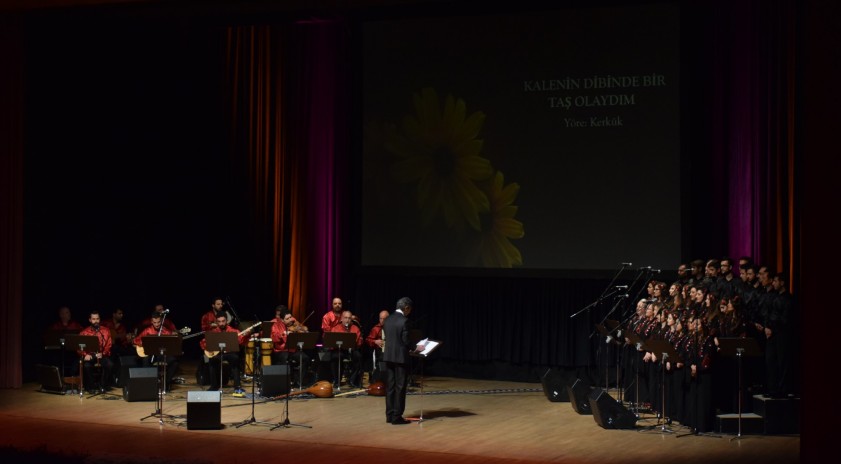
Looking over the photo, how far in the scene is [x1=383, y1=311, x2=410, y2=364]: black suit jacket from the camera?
526 inches

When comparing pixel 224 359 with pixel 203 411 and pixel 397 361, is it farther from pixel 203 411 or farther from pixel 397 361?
pixel 397 361

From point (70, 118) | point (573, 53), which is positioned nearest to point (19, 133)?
point (70, 118)

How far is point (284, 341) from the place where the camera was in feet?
54.6

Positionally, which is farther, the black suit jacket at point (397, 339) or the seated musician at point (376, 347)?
the seated musician at point (376, 347)

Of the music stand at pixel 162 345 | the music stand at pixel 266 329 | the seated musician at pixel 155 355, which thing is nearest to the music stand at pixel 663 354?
the music stand at pixel 162 345

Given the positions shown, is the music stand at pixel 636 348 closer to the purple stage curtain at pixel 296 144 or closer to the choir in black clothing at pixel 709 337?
the choir in black clothing at pixel 709 337

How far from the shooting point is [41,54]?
1728 centimetres

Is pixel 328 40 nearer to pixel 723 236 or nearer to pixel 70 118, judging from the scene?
pixel 70 118

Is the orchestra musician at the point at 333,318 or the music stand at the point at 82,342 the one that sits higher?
the orchestra musician at the point at 333,318

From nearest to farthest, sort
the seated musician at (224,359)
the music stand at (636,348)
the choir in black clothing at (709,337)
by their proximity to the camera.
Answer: the choir in black clothing at (709,337) → the music stand at (636,348) → the seated musician at (224,359)

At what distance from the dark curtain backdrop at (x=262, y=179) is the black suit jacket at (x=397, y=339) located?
162 inches

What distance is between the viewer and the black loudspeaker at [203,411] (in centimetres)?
1287

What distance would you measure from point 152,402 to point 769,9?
1006cm

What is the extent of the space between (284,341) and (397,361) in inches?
146
